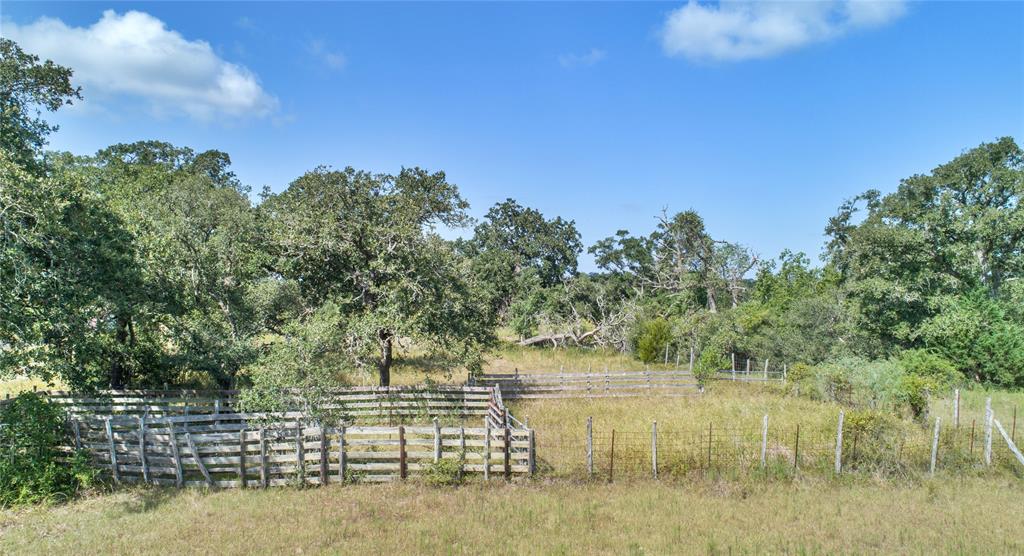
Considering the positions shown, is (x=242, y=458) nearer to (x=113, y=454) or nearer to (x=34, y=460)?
(x=113, y=454)

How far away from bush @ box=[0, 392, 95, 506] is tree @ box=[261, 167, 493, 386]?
8425 mm

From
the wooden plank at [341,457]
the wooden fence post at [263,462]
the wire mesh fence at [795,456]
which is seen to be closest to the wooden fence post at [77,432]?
the wooden fence post at [263,462]

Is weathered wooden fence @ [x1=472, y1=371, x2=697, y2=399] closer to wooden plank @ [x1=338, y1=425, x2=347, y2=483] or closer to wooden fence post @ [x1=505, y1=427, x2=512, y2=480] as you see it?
wooden fence post @ [x1=505, y1=427, x2=512, y2=480]

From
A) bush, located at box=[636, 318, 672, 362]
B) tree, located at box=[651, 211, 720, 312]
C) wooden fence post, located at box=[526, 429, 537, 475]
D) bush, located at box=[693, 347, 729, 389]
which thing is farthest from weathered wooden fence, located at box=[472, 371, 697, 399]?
tree, located at box=[651, 211, 720, 312]

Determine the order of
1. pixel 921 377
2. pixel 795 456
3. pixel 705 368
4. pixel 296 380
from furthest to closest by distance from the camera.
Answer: pixel 705 368 → pixel 921 377 → pixel 296 380 → pixel 795 456

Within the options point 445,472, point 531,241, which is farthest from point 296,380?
point 531,241

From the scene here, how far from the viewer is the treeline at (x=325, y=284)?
46.7ft

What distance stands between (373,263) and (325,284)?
106 inches

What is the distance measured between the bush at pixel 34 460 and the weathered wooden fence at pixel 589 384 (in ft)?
47.6

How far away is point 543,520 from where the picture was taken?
1068cm

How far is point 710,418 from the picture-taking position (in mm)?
19281

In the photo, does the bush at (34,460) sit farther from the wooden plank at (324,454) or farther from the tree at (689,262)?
the tree at (689,262)

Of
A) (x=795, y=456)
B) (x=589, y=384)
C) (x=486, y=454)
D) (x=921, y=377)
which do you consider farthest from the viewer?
(x=589, y=384)

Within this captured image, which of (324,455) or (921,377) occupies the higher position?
(921,377)
